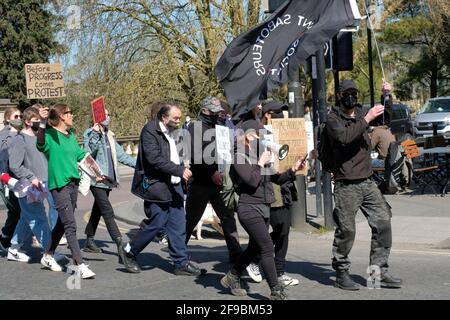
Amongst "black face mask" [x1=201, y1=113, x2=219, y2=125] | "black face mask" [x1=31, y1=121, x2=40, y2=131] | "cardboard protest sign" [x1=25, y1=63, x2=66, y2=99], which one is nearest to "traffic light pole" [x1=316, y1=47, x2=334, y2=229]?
"black face mask" [x1=201, y1=113, x2=219, y2=125]

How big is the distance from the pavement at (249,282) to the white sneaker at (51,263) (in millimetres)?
88

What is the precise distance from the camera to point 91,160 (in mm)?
8875

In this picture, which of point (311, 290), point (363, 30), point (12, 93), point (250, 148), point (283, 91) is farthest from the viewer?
point (12, 93)

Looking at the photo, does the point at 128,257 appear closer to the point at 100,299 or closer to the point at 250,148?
the point at 100,299

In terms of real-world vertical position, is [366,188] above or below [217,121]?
below

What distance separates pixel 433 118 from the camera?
29.5 m

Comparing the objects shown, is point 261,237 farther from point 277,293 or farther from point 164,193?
point 164,193

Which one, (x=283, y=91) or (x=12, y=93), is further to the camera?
(x=12, y=93)

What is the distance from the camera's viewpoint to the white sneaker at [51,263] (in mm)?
8727

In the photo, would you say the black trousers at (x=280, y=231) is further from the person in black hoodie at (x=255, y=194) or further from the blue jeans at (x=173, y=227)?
the blue jeans at (x=173, y=227)

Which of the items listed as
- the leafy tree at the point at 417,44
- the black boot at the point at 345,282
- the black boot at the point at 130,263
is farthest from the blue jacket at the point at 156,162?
the leafy tree at the point at 417,44

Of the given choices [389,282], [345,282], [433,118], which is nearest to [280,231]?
[345,282]

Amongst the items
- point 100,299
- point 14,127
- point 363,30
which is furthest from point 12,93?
point 100,299

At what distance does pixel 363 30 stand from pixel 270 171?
1976 centimetres
